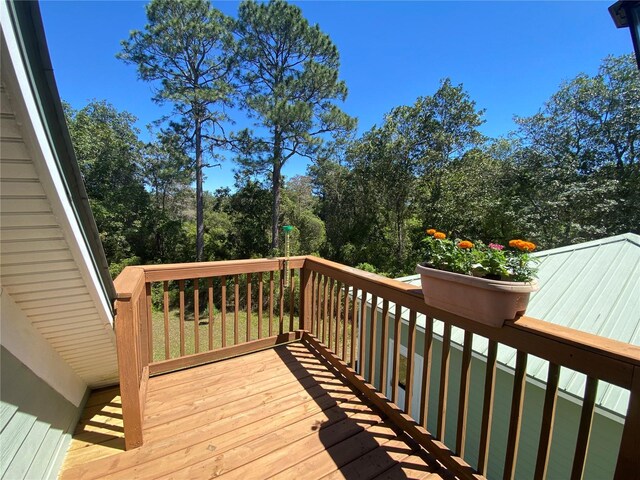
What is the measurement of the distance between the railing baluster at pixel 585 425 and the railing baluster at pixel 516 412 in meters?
0.19

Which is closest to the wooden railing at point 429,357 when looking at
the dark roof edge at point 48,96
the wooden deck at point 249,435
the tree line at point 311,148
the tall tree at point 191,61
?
the wooden deck at point 249,435

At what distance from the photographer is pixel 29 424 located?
4.24 ft

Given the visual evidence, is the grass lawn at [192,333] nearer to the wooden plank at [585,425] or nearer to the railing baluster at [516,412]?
the railing baluster at [516,412]

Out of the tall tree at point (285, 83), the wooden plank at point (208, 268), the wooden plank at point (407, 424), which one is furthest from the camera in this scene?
the tall tree at point (285, 83)

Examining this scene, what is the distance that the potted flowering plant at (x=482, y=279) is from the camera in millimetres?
1131

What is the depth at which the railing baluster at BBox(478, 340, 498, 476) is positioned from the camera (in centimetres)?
132

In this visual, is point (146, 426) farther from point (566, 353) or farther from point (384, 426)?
point (566, 353)

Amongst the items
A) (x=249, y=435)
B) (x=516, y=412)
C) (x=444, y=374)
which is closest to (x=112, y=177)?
(x=249, y=435)

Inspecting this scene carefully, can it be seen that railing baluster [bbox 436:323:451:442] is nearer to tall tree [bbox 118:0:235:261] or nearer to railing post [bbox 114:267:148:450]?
railing post [bbox 114:267:148:450]

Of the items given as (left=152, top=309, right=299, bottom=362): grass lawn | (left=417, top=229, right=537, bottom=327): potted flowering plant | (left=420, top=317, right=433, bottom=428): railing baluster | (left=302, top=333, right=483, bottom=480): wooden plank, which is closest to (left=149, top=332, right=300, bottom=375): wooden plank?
(left=302, top=333, right=483, bottom=480): wooden plank

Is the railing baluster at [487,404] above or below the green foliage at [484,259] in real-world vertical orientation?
below

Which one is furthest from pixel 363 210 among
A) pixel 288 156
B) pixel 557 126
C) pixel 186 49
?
pixel 186 49

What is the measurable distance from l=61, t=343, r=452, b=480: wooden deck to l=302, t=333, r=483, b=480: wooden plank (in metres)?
0.05

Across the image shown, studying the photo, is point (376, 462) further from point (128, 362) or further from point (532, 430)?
point (532, 430)
